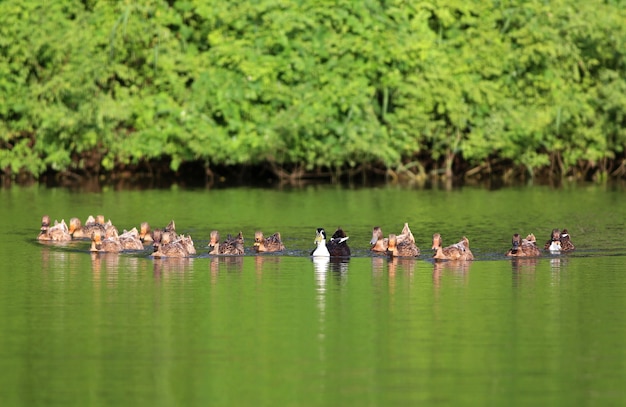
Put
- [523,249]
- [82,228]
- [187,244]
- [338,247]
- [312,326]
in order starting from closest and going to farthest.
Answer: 1. [312,326]
2. [523,249]
3. [187,244]
4. [338,247]
5. [82,228]

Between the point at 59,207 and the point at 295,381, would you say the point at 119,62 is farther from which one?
the point at 295,381

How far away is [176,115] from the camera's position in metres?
62.0

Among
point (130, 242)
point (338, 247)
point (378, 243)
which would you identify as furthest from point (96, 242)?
point (378, 243)

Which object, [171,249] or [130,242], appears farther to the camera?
[130,242]

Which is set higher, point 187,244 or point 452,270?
point 187,244

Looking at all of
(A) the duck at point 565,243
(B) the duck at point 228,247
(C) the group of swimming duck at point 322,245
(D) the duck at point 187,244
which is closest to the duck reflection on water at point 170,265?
(C) the group of swimming duck at point 322,245

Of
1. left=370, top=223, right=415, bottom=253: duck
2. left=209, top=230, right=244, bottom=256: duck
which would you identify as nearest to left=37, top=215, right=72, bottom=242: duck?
left=209, top=230, right=244, bottom=256: duck

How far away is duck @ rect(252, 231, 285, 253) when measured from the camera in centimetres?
3488

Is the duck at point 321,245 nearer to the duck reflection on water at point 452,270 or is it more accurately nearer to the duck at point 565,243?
the duck reflection on water at point 452,270

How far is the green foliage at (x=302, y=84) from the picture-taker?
202ft

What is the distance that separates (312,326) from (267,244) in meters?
10.5

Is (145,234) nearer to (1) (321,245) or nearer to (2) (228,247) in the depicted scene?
(2) (228,247)

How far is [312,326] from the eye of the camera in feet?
81.4

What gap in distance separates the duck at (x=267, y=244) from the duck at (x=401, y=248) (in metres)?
2.62
